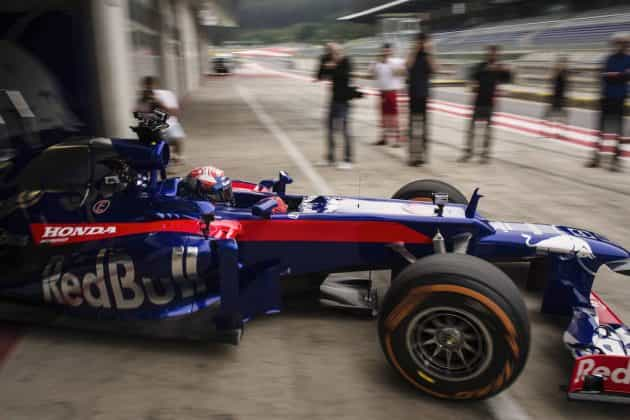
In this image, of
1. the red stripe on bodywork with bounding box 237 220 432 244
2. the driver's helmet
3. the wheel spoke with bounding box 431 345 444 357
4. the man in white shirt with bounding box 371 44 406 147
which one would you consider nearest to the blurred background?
the man in white shirt with bounding box 371 44 406 147

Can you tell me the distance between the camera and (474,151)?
9953mm

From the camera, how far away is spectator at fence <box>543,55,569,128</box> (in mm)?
11219

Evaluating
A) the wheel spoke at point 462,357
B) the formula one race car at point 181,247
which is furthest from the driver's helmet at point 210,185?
the wheel spoke at point 462,357

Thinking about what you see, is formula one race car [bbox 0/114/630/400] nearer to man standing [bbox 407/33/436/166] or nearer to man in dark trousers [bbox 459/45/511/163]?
man standing [bbox 407/33/436/166]

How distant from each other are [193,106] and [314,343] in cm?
1647

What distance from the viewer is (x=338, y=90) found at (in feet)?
27.0

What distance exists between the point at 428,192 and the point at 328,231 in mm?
1458

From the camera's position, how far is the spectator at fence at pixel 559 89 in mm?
11219

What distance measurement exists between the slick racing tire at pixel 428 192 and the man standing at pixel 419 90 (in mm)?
4023

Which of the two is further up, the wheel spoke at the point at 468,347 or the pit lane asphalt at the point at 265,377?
the wheel spoke at the point at 468,347

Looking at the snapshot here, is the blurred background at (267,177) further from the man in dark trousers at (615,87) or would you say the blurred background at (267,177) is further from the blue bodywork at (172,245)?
the blue bodywork at (172,245)

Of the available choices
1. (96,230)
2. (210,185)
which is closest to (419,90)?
(210,185)

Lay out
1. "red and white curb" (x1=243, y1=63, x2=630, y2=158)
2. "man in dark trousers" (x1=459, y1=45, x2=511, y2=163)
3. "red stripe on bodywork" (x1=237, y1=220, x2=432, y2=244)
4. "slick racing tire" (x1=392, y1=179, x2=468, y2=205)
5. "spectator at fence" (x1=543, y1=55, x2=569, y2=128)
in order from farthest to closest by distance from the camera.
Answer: "spectator at fence" (x1=543, y1=55, x2=569, y2=128) < "red and white curb" (x1=243, y1=63, x2=630, y2=158) < "man in dark trousers" (x1=459, y1=45, x2=511, y2=163) < "slick racing tire" (x1=392, y1=179, x2=468, y2=205) < "red stripe on bodywork" (x1=237, y1=220, x2=432, y2=244)

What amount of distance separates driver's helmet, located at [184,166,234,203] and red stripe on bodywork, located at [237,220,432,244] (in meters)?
0.49
